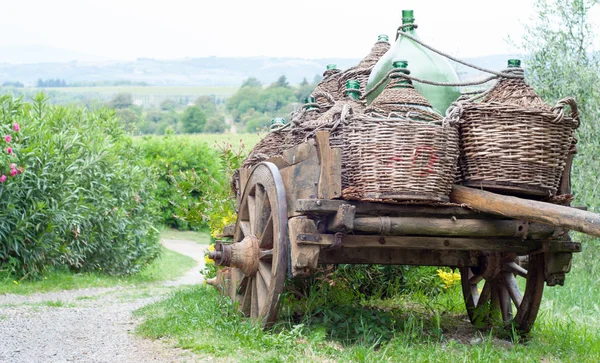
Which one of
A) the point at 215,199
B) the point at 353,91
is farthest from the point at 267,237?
the point at 215,199

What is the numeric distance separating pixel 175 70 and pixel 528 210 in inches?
6284

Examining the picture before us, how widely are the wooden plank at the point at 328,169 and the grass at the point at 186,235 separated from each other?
19.1 m

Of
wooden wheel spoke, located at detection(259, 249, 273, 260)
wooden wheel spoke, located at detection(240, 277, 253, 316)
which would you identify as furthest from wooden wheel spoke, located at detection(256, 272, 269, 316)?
wooden wheel spoke, located at detection(240, 277, 253, 316)

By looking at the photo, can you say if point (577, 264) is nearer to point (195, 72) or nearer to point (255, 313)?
point (255, 313)

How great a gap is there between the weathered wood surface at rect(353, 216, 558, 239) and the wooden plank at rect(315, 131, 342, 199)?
21cm

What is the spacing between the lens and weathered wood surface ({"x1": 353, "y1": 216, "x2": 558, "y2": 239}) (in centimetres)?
402

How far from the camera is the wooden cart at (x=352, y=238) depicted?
405cm

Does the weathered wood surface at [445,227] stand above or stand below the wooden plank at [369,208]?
below

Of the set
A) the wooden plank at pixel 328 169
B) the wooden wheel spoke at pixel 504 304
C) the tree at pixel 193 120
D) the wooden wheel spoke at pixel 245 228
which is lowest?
the tree at pixel 193 120

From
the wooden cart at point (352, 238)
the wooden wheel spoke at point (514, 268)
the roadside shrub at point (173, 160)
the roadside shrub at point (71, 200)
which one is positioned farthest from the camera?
the roadside shrub at point (173, 160)

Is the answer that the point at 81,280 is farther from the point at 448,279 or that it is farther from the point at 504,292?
the point at 504,292

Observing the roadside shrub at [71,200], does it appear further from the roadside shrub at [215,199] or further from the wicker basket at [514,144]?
the wicker basket at [514,144]

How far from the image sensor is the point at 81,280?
1046 cm

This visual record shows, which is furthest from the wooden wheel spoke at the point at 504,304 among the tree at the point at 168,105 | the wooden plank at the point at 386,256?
the tree at the point at 168,105
